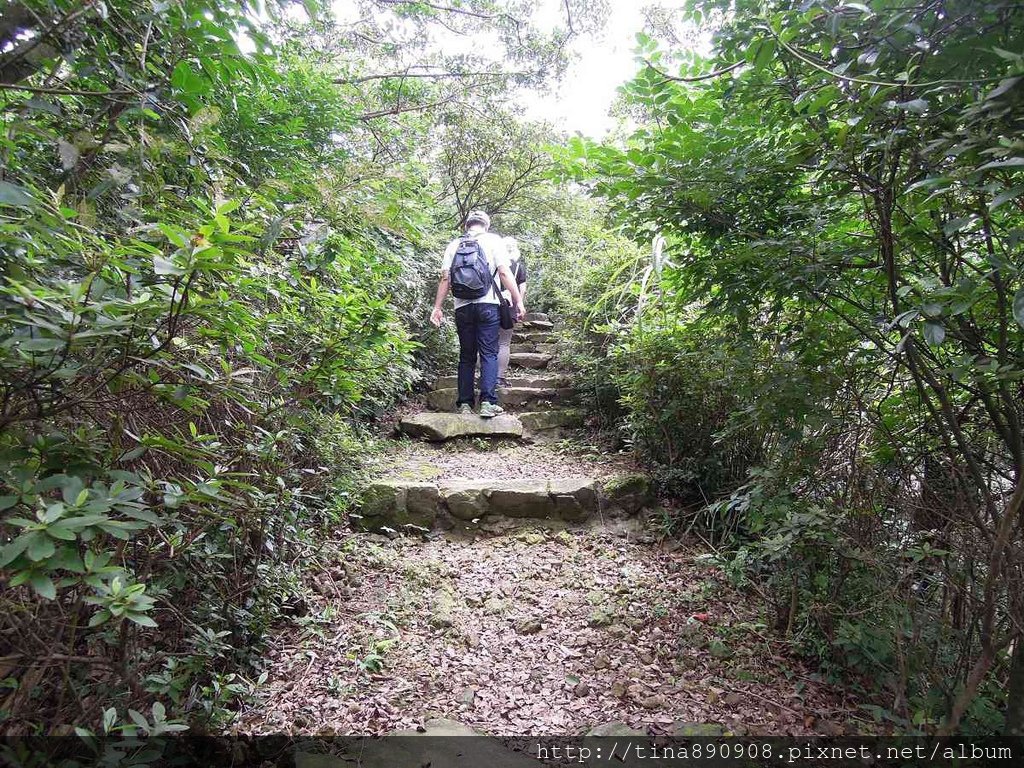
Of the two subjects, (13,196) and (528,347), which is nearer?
(13,196)

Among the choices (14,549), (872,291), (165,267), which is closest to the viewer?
(14,549)

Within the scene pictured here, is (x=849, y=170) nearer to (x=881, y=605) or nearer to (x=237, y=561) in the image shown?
(x=881, y=605)

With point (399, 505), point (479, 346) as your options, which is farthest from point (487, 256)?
point (399, 505)

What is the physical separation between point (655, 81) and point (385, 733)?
8.87 feet

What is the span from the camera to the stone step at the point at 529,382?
19.3 feet

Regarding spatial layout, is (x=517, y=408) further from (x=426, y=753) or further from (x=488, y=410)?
(x=426, y=753)

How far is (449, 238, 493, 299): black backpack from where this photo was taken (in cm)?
485

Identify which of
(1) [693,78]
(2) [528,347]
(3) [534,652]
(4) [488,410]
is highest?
(1) [693,78]

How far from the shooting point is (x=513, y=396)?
18.9 ft

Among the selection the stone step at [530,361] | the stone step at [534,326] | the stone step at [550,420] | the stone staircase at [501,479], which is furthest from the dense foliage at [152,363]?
the stone step at [534,326]

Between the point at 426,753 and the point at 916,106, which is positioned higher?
the point at 916,106

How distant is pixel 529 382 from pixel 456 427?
146 cm

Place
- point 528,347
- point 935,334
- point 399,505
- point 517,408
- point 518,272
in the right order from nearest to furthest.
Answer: point 935,334, point 399,505, point 517,408, point 518,272, point 528,347

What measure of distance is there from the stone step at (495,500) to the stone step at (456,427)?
1.26 m
